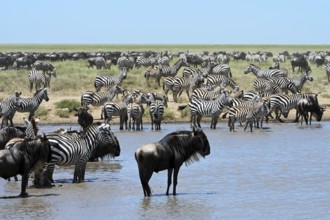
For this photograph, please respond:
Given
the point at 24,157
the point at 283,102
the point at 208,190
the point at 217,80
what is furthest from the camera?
the point at 217,80

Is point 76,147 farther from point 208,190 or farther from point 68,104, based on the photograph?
point 68,104

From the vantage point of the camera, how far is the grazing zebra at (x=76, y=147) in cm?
1382

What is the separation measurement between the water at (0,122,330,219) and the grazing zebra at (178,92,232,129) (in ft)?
13.8

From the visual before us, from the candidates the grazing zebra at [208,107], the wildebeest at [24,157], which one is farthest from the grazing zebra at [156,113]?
the wildebeest at [24,157]

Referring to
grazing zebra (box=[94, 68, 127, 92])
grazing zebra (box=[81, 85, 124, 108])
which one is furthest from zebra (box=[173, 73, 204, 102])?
grazing zebra (box=[81, 85, 124, 108])

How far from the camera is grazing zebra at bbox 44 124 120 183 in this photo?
45.3 feet

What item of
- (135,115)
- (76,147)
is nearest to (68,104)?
(135,115)

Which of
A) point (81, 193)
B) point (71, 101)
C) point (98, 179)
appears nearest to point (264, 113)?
→ point (71, 101)

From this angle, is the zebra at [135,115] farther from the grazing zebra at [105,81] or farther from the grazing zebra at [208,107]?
the grazing zebra at [105,81]

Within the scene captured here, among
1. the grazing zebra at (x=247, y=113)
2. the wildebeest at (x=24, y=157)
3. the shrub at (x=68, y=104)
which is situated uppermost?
the wildebeest at (x=24, y=157)

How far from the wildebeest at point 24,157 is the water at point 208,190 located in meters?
0.41

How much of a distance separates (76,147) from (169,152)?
2.34 m

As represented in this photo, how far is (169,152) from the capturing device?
12164 mm

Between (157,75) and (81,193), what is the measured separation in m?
21.4
